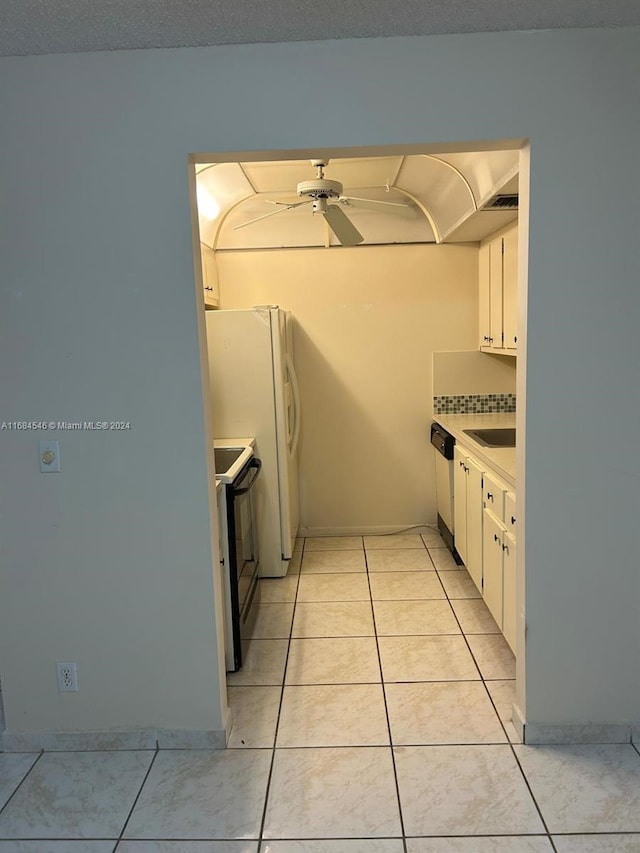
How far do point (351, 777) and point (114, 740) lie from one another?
893mm

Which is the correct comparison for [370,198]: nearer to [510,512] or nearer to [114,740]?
[510,512]

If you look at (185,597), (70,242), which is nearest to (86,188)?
(70,242)

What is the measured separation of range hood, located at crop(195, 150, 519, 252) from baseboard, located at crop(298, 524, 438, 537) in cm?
208

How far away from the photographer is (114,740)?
2.25 m

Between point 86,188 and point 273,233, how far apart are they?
2346 millimetres

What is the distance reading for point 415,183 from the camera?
372cm

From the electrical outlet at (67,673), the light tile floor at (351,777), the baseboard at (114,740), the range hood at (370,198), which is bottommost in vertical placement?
the light tile floor at (351,777)

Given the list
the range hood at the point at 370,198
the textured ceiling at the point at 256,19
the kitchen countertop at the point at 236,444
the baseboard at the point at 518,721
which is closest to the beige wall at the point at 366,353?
the range hood at the point at 370,198

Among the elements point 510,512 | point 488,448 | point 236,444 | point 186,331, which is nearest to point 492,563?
point 510,512

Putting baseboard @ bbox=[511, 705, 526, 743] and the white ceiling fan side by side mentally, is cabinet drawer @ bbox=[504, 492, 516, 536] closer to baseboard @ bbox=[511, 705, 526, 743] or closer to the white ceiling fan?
baseboard @ bbox=[511, 705, 526, 743]

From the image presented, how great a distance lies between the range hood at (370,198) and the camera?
3014 mm

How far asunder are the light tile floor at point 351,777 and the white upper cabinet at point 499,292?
1737 mm

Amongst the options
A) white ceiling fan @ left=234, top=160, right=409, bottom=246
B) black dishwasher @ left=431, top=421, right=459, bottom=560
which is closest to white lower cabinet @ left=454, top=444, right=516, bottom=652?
black dishwasher @ left=431, top=421, right=459, bottom=560

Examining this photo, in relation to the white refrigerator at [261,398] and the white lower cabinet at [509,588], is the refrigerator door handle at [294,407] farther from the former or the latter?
the white lower cabinet at [509,588]
